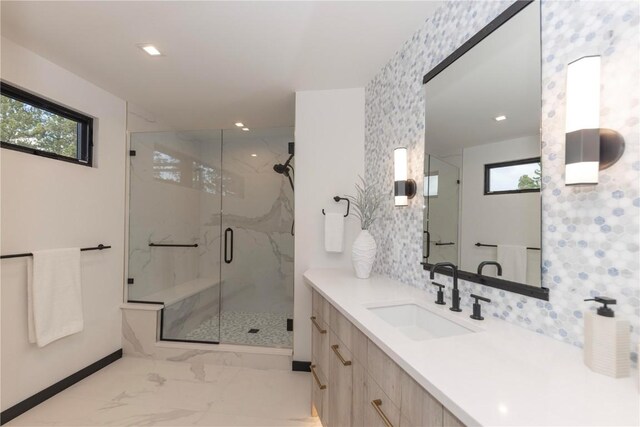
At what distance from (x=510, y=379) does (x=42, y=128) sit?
10.1ft

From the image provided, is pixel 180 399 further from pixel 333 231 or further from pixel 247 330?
pixel 333 231

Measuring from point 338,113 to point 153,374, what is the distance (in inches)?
109

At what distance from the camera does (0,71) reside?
1.80 metres

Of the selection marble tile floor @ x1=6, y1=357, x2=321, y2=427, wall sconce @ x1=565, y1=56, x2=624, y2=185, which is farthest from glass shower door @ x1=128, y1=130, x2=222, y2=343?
wall sconce @ x1=565, y1=56, x2=624, y2=185

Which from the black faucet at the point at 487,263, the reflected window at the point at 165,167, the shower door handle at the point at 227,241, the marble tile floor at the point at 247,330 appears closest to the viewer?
the black faucet at the point at 487,263

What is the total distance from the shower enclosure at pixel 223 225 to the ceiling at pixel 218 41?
951mm

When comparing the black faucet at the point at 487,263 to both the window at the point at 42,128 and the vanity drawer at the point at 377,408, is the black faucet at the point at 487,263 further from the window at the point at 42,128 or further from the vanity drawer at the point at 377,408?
the window at the point at 42,128

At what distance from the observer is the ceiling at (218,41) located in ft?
5.09

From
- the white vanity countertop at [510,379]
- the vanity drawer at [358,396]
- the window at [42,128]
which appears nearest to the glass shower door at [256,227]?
the window at [42,128]

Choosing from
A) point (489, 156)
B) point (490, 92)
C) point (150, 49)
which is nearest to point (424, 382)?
point (489, 156)

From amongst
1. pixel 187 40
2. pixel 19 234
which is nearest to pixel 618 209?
pixel 187 40

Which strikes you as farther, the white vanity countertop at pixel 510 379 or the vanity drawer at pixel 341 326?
the vanity drawer at pixel 341 326

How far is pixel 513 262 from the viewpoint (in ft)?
3.53

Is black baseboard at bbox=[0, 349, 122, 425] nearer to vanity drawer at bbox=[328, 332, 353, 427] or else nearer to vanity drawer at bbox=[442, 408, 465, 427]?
vanity drawer at bbox=[328, 332, 353, 427]
